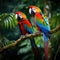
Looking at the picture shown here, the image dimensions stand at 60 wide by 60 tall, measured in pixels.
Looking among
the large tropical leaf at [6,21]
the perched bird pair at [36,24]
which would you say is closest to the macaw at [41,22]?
the perched bird pair at [36,24]

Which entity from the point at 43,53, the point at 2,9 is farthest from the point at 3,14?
the point at 43,53

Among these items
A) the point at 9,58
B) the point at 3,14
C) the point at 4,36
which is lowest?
the point at 9,58

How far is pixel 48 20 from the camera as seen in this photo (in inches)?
121

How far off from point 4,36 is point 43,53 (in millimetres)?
487

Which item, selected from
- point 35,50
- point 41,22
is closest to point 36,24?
point 41,22

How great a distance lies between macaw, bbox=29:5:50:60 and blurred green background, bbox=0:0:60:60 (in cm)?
4

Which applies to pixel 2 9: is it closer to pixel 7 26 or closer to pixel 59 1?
pixel 7 26

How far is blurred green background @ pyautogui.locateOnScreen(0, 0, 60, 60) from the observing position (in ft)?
10.1

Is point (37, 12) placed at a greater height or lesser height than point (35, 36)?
greater

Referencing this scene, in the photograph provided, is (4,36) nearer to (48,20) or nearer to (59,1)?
(48,20)

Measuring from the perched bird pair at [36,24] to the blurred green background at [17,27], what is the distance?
4cm

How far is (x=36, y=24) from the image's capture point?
3.10 m

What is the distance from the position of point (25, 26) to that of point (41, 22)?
187mm

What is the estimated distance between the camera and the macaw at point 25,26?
3080 mm
